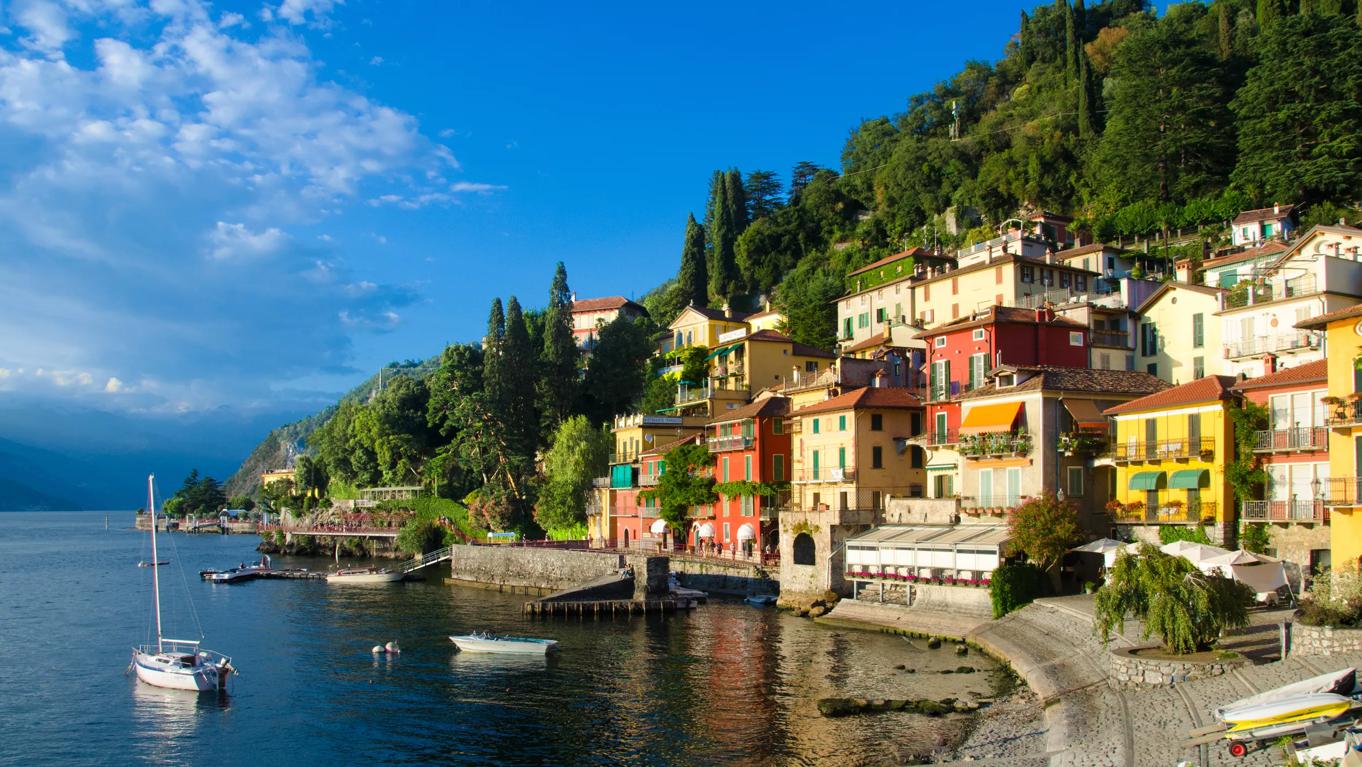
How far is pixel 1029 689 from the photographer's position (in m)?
32.8

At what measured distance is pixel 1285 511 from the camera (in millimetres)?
37531

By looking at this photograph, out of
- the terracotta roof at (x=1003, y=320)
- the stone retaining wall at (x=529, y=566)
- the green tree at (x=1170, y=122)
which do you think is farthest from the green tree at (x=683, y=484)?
the green tree at (x=1170, y=122)

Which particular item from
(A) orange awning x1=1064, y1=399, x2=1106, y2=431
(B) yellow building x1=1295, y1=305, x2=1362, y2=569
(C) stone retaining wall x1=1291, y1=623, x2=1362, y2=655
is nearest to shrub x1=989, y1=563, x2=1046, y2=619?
(A) orange awning x1=1064, y1=399, x2=1106, y2=431

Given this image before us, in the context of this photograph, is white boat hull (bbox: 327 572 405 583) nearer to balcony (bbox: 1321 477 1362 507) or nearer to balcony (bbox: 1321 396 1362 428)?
balcony (bbox: 1321 477 1362 507)

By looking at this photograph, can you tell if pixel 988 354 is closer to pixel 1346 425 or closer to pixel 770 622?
pixel 770 622

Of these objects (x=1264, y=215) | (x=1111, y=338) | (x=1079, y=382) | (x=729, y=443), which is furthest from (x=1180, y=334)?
(x=729, y=443)

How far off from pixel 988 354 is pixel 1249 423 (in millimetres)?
14409

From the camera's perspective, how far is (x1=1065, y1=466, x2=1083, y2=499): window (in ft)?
151

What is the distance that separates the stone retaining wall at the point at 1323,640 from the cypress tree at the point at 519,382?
242 feet

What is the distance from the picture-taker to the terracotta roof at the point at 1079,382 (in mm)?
46906

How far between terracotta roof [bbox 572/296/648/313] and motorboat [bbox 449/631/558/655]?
9524 centimetres

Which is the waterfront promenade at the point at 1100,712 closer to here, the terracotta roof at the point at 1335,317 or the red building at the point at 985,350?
the terracotta roof at the point at 1335,317

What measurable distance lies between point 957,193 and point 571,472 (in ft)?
159

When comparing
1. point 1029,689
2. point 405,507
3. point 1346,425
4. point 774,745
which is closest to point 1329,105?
point 1346,425
